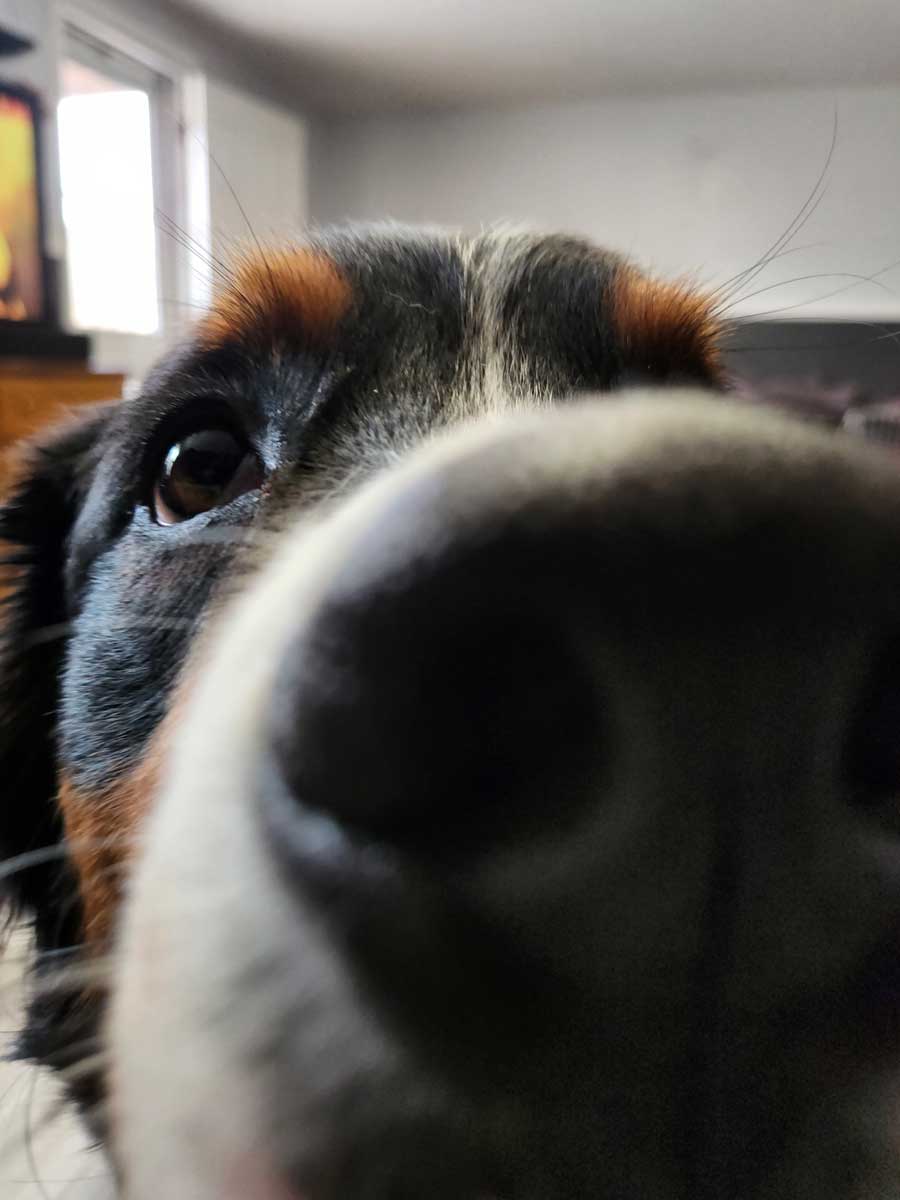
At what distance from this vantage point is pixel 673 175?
8781 mm

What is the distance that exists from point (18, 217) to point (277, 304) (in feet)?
15.7

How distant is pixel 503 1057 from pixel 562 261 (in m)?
1.25

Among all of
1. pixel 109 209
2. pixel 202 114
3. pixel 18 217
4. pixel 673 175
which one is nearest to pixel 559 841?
pixel 18 217

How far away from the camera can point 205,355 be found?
1.28 meters

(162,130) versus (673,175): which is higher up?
(673,175)

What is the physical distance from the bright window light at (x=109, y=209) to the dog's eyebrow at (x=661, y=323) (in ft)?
17.3

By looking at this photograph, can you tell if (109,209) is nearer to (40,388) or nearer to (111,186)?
(111,186)

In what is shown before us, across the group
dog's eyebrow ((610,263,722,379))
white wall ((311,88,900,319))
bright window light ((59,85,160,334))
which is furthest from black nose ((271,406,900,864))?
white wall ((311,88,900,319))

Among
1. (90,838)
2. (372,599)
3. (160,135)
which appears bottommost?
(90,838)

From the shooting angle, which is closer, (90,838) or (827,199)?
(90,838)

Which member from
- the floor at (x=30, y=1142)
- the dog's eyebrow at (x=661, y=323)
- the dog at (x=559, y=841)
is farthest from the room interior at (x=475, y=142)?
the dog at (x=559, y=841)

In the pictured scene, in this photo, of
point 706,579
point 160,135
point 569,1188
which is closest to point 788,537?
point 706,579

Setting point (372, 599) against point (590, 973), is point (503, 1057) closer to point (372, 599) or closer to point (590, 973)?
point (590, 973)

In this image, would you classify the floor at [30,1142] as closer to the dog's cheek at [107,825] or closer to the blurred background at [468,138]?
the dog's cheek at [107,825]
